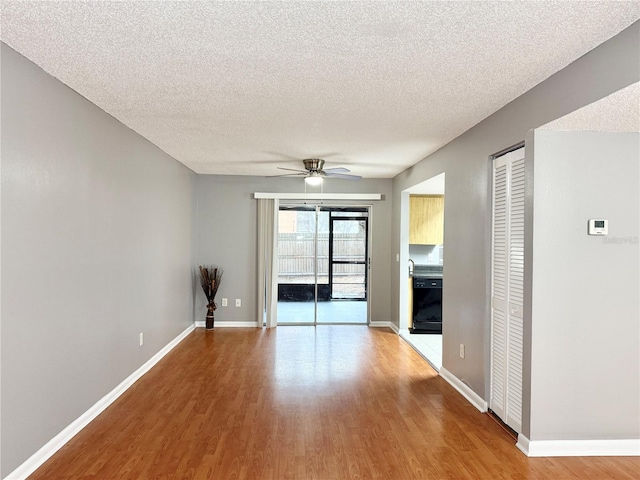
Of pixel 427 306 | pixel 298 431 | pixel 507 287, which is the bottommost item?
pixel 298 431

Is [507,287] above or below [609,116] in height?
below

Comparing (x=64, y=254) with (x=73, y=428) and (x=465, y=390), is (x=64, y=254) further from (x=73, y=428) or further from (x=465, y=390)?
(x=465, y=390)

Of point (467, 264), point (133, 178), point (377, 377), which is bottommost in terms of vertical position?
point (377, 377)

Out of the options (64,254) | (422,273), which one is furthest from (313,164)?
(64,254)

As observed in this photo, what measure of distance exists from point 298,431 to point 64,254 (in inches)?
80.3

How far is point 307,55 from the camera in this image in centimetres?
245

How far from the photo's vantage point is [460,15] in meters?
2.00

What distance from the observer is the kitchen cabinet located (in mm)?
7051

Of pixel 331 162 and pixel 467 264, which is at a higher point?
pixel 331 162

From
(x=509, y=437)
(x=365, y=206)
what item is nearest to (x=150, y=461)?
(x=509, y=437)

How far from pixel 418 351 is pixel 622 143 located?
353 centimetres

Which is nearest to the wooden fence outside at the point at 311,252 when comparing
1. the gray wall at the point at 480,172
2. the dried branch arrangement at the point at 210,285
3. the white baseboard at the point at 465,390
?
the dried branch arrangement at the point at 210,285

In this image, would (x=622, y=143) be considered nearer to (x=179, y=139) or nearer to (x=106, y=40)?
(x=106, y=40)

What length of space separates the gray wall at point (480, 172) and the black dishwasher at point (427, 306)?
1977 millimetres
